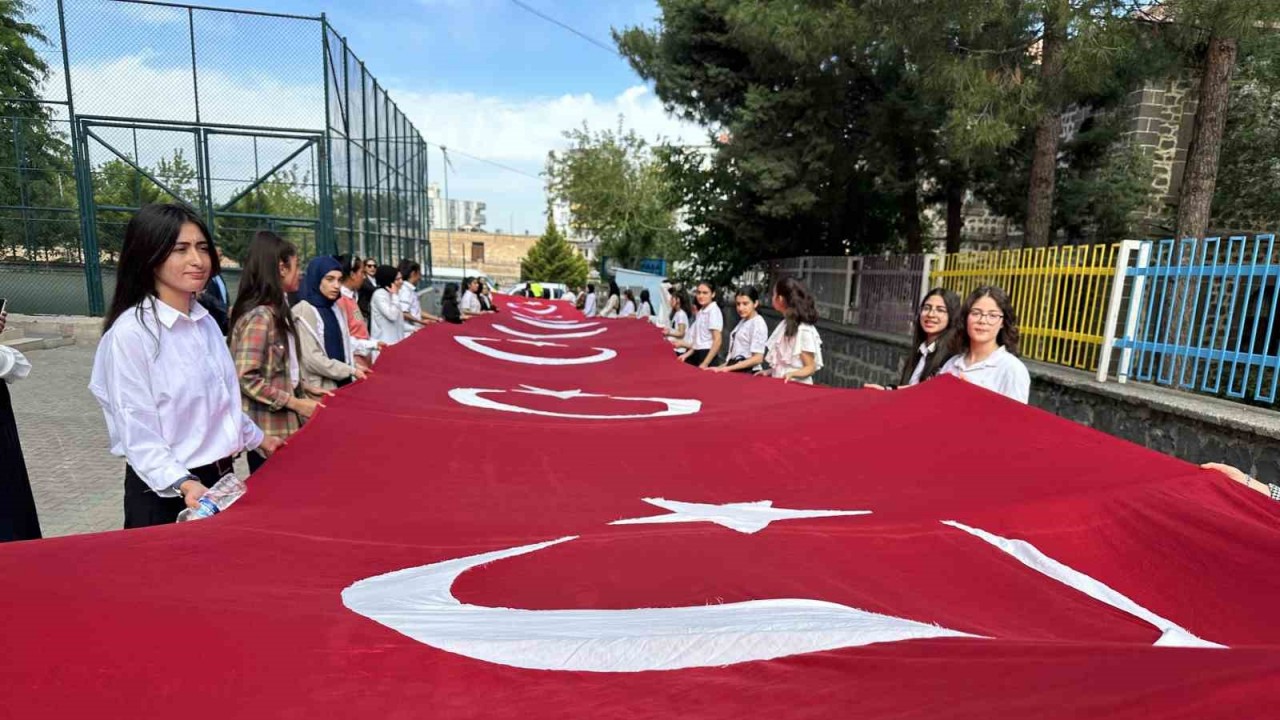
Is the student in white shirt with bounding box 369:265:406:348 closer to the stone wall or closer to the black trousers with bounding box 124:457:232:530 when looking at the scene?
the black trousers with bounding box 124:457:232:530

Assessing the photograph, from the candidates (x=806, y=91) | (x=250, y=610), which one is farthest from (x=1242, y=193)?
(x=250, y=610)

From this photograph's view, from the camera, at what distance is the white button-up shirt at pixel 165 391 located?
1871mm

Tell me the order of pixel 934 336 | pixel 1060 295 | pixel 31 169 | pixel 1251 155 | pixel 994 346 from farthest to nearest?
pixel 1251 155 → pixel 31 169 → pixel 1060 295 → pixel 934 336 → pixel 994 346

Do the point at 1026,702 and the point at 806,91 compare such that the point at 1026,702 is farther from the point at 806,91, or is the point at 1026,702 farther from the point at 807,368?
the point at 806,91

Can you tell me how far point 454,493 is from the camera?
256cm

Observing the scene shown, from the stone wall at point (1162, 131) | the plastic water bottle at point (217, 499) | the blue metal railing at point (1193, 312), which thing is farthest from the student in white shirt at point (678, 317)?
the stone wall at point (1162, 131)

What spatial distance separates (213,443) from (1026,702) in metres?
2.19

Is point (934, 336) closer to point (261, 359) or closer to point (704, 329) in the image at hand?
point (261, 359)

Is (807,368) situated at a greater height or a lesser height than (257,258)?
lesser

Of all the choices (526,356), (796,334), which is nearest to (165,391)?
(796,334)

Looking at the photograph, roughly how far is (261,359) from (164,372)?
91 cm

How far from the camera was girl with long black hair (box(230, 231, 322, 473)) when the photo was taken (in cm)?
281

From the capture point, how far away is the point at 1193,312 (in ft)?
14.9

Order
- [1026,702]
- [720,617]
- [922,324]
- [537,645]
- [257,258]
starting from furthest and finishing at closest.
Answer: [922,324] < [257,258] < [720,617] < [537,645] < [1026,702]
